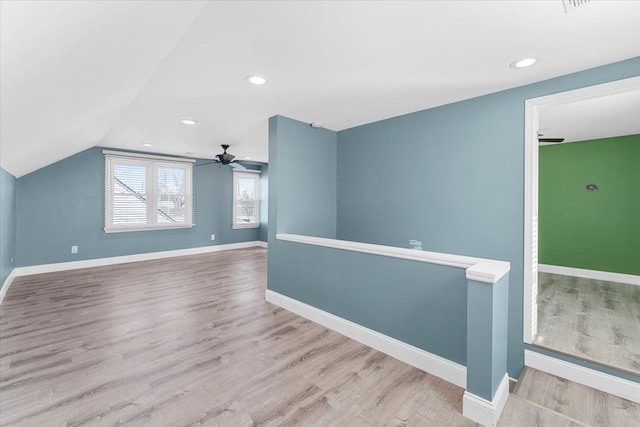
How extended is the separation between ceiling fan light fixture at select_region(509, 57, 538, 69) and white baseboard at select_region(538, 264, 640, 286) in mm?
4441

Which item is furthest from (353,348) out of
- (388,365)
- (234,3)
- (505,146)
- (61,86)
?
(61,86)

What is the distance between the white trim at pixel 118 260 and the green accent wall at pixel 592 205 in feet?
23.4

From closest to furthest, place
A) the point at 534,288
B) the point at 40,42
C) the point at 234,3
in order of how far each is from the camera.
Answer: the point at 40,42, the point at 234,3, the point at 534,288

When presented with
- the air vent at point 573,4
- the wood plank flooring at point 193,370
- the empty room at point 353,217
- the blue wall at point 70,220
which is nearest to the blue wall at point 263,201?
the blue wall at point 70,220

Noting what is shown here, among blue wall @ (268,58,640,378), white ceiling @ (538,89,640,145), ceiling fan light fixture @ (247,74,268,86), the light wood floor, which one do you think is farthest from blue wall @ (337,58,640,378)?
ceiling fan light fixture @ (247,74,268,86)

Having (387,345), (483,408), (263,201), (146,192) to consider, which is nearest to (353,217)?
(387,345)

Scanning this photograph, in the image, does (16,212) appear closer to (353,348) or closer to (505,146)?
(353,348)

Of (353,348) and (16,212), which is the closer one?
(353,348)

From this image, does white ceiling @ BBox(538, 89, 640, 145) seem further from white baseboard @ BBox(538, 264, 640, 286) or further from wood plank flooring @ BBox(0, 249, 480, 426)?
wood plank flooring @ BBox(0, 249, 480, 426)

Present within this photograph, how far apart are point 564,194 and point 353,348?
501cm

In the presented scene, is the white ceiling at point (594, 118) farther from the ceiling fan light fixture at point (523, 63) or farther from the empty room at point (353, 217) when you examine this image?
the ceiling fan light fixture at point (523, 63)

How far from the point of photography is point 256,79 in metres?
2.42

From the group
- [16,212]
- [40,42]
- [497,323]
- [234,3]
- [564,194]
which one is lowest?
[497,323]

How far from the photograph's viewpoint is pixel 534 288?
2.50m
